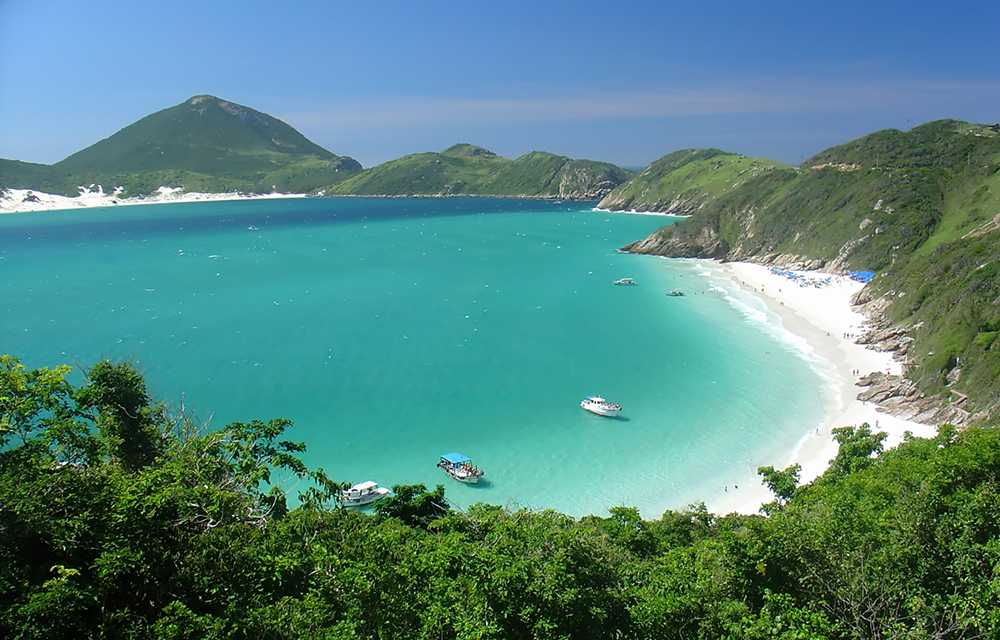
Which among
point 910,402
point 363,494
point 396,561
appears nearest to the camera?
point 396,561

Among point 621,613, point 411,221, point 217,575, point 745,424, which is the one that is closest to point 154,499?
point 217,575

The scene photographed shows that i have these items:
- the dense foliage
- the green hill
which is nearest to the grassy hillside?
the green hill

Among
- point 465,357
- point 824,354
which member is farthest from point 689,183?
point 465,357

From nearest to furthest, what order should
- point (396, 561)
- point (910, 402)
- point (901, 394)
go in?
point (396, 561) < point (910, 402) < point (901, 394)

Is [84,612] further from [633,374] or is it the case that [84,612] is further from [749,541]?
[633,374]

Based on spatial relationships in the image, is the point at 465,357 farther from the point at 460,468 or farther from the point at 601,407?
the point at 460,468

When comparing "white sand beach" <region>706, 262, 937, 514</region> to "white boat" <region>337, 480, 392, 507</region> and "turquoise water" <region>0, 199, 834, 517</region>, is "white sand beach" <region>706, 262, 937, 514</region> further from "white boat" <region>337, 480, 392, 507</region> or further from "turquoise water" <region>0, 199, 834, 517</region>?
"white boat" <region>337, 480, 392, 507</region>
